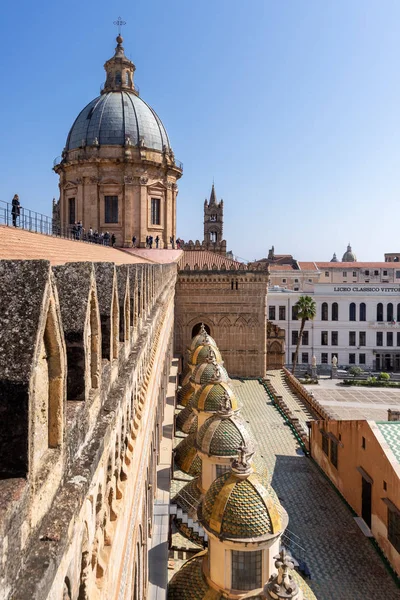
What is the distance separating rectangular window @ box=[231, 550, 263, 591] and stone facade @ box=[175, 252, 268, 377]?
23175 millimetres

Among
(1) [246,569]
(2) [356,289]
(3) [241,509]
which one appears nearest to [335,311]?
(2) [356,289]

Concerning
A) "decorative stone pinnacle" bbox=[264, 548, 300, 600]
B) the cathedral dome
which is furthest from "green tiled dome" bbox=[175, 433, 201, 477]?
"decorative stone pinnacle" bbox=[264, 548, 300, 600]

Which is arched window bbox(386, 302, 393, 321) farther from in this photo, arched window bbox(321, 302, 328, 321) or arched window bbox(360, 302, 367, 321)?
arched window bbox(321, 302, 328, 321)

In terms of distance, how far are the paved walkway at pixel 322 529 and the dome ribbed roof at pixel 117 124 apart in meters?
21.3

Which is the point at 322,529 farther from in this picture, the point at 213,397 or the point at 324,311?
the point at 324,311

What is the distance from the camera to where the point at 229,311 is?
1277 inches

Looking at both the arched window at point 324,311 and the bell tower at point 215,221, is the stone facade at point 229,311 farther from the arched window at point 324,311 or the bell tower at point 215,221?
the bell tower at point 215,221

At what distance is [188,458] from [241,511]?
23.4ft

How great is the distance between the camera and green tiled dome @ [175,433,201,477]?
15625 millimetres

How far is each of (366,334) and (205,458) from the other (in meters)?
→ 40.6

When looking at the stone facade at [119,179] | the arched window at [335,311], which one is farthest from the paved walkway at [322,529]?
the arched window at [335,311]

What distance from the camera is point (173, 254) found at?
109ft

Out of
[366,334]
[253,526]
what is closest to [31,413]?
[253,526]

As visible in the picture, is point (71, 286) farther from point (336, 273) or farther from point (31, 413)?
point (336, 273)
